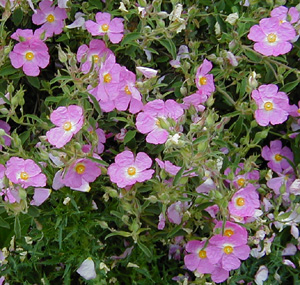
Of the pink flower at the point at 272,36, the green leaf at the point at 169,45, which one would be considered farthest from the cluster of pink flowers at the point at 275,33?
the green leaf at the point at 169,45

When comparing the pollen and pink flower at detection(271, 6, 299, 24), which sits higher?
A: pink flower at detection(271, 6, 299, 24)

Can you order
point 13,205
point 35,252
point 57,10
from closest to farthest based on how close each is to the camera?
1. point 13,205
2. point 35,252
3. point 57,10

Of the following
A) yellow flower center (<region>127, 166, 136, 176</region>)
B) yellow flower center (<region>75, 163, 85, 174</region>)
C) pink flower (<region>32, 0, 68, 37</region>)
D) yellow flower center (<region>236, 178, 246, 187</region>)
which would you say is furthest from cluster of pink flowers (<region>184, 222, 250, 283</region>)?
pink flower (<region>32, 0, 68, 37</region>)

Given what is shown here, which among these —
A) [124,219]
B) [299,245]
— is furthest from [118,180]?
[299,245]

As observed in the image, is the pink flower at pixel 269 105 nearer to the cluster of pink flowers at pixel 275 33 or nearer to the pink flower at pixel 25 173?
the cluster of pink flowers at pixel 275 33

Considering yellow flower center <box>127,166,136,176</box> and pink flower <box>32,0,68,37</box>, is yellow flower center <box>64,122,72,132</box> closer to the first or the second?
yellow flower center <box>127,166,136,176</box>

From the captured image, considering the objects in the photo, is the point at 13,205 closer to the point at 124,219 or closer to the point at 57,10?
the point at 124,219
